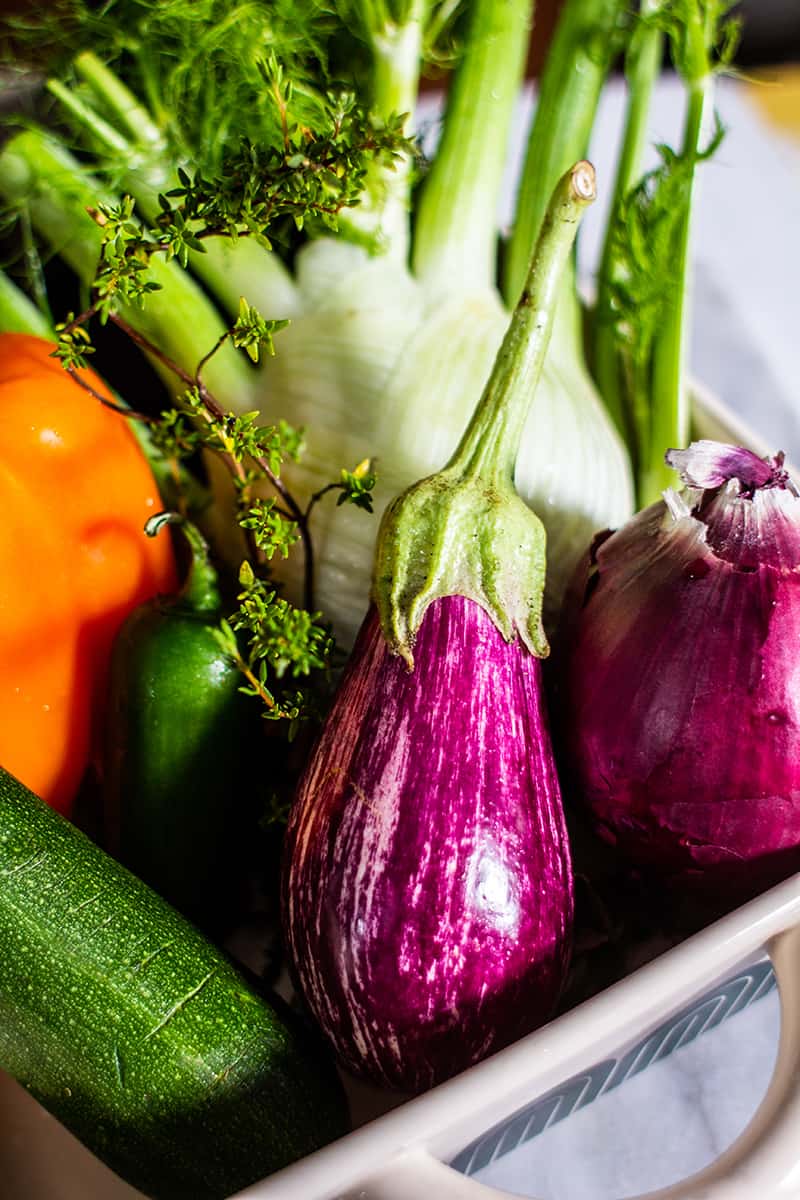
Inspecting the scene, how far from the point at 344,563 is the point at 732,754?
26 centimetres

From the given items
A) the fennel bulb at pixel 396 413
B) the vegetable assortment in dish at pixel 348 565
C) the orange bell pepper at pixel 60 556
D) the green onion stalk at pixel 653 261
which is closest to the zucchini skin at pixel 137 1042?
the vegetable assortment in dish at pixel 348 565

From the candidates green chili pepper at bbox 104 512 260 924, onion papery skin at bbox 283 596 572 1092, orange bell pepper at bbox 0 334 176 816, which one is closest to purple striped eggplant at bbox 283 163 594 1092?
onion papery skin at bbox 283 596 572 1092

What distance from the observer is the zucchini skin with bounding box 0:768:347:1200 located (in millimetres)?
509

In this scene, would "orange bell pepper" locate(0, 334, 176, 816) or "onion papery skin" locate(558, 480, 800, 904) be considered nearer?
"onion papery skin" locate(558, 480, 800, 904)

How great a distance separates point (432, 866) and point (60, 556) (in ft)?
1.02

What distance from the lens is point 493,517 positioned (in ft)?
1.71

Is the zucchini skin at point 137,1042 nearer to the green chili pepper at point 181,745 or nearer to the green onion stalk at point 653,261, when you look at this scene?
the green chili pepper at point 181,745

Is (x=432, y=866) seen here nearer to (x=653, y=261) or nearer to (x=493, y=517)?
(x=493, y=517)

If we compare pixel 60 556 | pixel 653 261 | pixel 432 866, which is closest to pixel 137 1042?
pixel 432 866

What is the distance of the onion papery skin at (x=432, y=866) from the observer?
19.5 inches

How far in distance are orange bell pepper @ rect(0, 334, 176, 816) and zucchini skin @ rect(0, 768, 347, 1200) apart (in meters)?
0.13

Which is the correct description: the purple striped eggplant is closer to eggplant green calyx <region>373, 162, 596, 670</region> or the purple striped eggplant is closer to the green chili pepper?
eggplant green calyx <region>373, 162, 596, 670</region>

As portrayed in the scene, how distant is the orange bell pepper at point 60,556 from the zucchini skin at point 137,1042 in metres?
0.13

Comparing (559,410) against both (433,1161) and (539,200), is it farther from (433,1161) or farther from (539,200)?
(433,1161)
